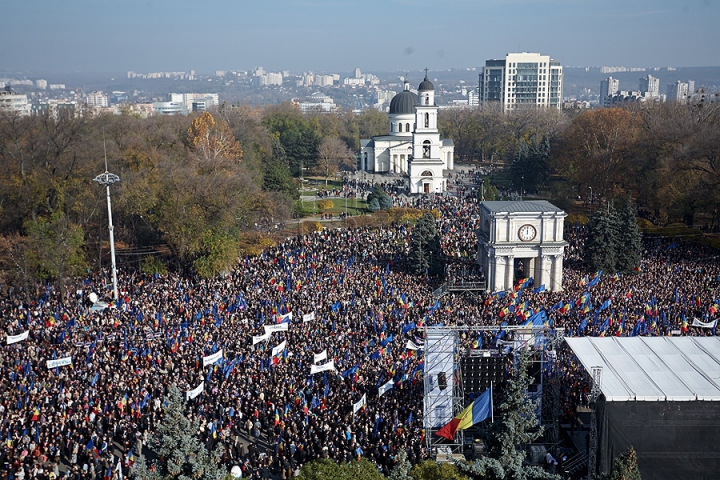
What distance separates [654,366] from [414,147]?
4971cm

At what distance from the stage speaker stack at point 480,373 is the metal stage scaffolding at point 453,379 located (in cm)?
24

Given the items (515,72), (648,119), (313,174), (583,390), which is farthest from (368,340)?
(515,72)

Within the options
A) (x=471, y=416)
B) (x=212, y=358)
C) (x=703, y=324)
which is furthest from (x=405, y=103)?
(x=471, y=416)

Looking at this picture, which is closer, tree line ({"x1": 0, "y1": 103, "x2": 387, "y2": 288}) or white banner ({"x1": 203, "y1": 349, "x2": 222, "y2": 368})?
white banner ({"x1": 203, "y1": 349, "x2": 222, "y2": 368})

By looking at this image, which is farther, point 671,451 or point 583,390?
point 583,390

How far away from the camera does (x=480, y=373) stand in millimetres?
21656

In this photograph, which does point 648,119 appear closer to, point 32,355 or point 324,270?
point 324,270

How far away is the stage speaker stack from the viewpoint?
21.6 m

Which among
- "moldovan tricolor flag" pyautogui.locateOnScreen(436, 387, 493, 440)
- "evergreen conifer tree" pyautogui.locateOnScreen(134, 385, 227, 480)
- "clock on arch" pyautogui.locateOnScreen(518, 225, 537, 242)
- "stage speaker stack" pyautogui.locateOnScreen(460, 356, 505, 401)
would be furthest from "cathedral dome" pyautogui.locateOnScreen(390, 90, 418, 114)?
"evergreen conifer tree" pyautogui.locateOnScreen(134, 385, 227, 480)

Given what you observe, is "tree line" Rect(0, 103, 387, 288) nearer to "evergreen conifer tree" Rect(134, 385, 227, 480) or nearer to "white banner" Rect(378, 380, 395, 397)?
"white banner" Rect(378, 380, 395, 397)

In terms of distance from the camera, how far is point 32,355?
24391mm

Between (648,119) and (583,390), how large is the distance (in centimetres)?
4518

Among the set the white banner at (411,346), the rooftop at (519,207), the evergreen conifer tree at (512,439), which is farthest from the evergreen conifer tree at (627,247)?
the evergreen conifer tree at (512,439)

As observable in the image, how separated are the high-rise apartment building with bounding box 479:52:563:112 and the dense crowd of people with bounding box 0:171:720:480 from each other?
12536 cm
